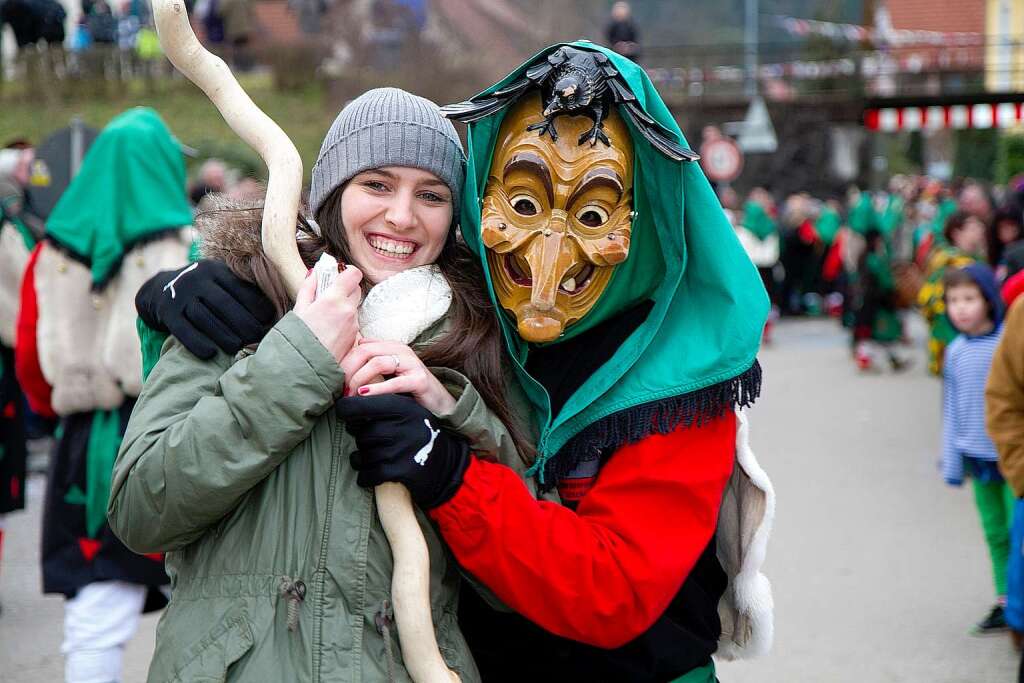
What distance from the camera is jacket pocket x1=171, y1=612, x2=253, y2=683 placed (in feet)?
6.47

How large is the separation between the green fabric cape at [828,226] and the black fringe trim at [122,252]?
15.9m

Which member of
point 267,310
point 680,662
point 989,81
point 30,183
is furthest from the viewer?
point 989,81

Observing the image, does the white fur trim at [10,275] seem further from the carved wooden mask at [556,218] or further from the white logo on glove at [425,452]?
the white logo on glove at [425,452]

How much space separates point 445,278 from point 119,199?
2341mm

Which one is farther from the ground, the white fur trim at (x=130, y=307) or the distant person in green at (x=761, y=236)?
the white fur trim at (x=130, y=307)

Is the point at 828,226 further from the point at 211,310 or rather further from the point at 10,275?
the point at 211,310

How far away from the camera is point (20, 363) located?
15.2 feet

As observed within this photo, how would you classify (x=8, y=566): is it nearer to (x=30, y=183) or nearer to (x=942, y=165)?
(x=30, y=183)

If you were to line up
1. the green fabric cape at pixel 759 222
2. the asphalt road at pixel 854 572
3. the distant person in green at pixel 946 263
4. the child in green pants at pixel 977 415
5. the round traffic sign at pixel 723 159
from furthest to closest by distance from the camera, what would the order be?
the green fabric cape at pixel 759 222 < the round traffic sign at pixel 723 159 < the distant person in green at pixel 946 263 < the child in green pants at pixel 977 415 < the asphalt road at pixel 854 572

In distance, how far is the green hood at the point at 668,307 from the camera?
2301mm

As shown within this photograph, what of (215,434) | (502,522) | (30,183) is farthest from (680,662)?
(30,183)

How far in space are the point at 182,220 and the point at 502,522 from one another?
2622mm

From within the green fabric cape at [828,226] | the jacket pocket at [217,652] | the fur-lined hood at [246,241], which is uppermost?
the fur-lined hood at [246,241]

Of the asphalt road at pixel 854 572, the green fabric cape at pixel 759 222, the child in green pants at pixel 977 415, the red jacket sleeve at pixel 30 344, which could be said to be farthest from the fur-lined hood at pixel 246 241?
the green fabric cape at pixel 759 222
